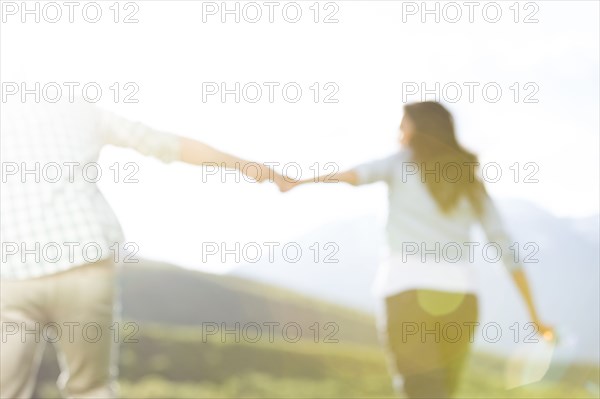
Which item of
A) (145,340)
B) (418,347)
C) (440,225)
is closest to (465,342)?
(418,347)

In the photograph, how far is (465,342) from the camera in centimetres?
345

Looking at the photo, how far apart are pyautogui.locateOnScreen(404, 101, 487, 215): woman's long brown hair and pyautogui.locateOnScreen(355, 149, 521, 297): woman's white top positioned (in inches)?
1.8

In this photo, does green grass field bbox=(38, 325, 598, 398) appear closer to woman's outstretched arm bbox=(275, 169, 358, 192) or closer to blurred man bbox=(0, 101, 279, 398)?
woman's outstretched arm bbox=(275, 169, 358, 192)

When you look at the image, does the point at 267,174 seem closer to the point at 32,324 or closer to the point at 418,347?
the point at 418,347

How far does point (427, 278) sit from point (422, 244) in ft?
0.52

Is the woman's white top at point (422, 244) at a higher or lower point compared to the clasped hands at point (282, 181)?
lower

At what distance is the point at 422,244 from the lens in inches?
134

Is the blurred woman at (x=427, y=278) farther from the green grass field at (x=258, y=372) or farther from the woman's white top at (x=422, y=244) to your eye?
the green grass field at (x=258, y=372)

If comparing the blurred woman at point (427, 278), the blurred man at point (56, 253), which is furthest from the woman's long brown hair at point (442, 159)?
the blurred man at point (56, 253)

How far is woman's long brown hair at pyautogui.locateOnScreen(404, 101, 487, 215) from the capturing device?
3465 mm

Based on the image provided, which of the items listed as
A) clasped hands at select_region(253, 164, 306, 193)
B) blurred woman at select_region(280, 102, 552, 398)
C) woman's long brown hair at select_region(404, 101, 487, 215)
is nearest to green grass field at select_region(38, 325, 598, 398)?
clasped hands at select_region(253, 164, 306, 193)

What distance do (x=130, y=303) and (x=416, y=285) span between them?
10362mm

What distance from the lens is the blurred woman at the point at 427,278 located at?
3.41m

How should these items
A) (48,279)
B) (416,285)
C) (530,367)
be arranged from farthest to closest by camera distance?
1. (530,367)
2. (416,285)
3. (48,279)
